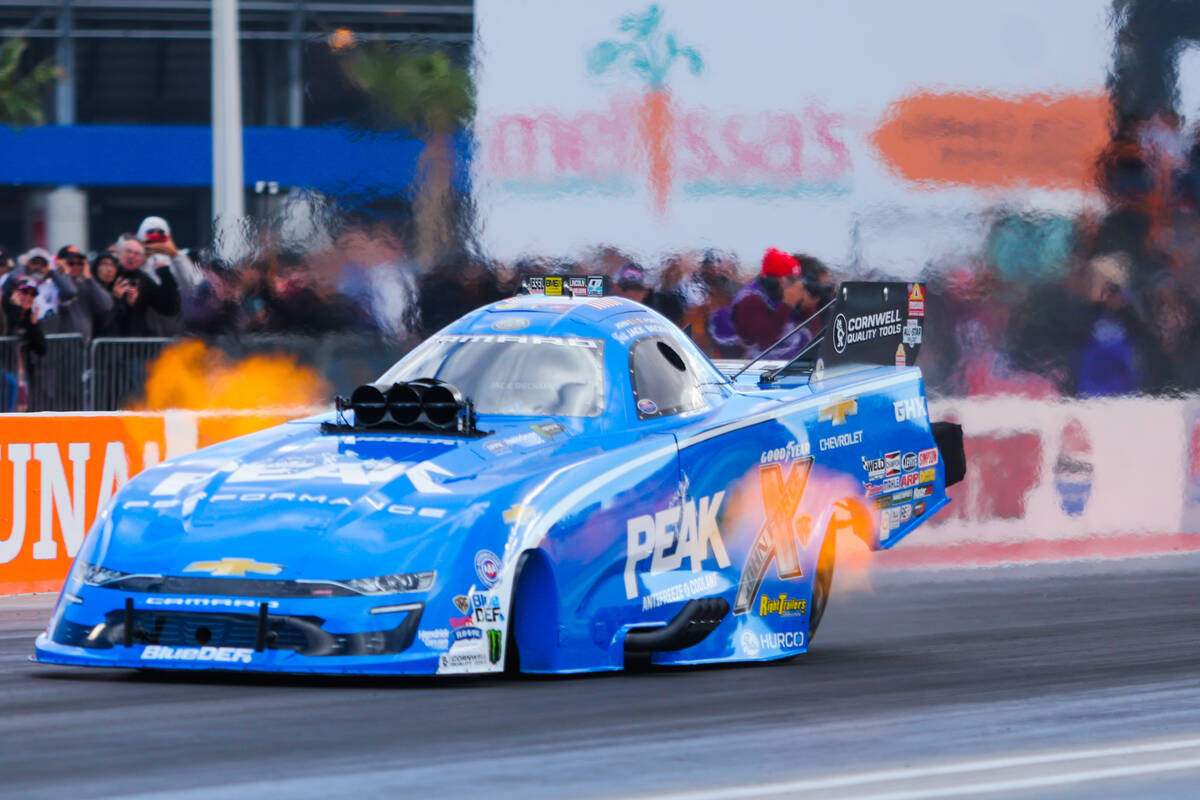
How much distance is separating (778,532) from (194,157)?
11.1 m

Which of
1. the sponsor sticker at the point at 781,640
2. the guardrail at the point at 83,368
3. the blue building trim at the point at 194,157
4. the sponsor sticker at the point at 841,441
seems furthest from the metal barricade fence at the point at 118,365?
the sponsor sticker at the point at 781,640

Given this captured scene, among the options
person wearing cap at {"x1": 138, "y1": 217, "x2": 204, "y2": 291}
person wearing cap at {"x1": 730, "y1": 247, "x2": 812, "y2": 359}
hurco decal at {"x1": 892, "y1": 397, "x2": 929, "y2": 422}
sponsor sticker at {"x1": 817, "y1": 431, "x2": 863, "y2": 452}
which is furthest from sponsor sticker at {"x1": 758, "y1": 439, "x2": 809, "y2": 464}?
person wearing cap at {"x1": 138, "y1": 217, "x2": 204, "y2": 291}

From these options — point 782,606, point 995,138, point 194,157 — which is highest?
point 995,138

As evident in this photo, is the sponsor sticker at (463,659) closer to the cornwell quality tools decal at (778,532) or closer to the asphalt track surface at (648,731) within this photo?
the asphalt track surface at (648,731)

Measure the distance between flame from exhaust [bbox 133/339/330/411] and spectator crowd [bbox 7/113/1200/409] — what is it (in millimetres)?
248

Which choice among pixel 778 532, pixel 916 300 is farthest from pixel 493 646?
pixel 916 300

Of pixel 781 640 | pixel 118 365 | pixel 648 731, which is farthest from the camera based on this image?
pixel 118 365

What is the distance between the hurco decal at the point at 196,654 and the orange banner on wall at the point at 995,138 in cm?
1235

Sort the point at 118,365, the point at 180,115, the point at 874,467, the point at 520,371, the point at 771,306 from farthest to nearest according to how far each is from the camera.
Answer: the point at 180,115 → the point at 771,306 → the point at 118,365 → the point at 874,467 → the point at 520,371

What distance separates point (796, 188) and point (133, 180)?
593 centimetres

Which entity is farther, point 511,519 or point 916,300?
point 916,300

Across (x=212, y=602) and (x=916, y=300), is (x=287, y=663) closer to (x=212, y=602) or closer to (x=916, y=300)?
(x=212, y=602)

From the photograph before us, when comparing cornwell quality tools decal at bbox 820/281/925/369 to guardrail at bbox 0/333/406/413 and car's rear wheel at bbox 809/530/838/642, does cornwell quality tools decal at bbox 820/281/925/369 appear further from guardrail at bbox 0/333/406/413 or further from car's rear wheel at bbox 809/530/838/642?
guardrail at bbox 0/333/406/413

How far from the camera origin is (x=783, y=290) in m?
17.6
